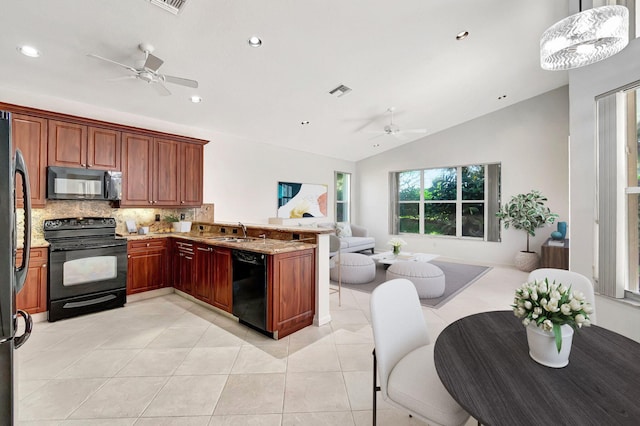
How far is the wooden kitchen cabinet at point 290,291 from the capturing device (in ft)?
8.82

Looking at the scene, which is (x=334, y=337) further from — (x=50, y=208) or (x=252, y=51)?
(x=50, y=208)

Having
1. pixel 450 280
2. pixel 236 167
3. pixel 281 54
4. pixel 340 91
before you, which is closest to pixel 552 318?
pixel 281 54

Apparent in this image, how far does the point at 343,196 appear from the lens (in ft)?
27.0

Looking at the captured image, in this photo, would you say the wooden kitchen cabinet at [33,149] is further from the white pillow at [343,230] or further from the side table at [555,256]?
the side table at [555,256]

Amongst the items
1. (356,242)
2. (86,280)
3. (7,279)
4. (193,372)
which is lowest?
(193,372)

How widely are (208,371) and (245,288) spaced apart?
88cm

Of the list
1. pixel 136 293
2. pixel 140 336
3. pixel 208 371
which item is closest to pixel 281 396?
pixel 208 371

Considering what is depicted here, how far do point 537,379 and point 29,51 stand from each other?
458 cm

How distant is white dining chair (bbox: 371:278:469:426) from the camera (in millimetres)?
1215

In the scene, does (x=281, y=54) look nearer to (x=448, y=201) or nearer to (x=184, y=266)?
(x=184, y=266)

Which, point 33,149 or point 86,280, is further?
point 86,280

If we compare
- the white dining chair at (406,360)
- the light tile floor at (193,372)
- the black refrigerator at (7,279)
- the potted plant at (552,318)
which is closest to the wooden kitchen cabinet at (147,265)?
the light tile floor at (193,372)

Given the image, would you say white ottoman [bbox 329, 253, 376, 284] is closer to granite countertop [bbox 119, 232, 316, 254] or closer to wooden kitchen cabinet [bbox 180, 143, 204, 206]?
granite countertop [bbox 119, 232, 316, 254]

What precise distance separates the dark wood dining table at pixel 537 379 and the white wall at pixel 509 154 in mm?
5433
